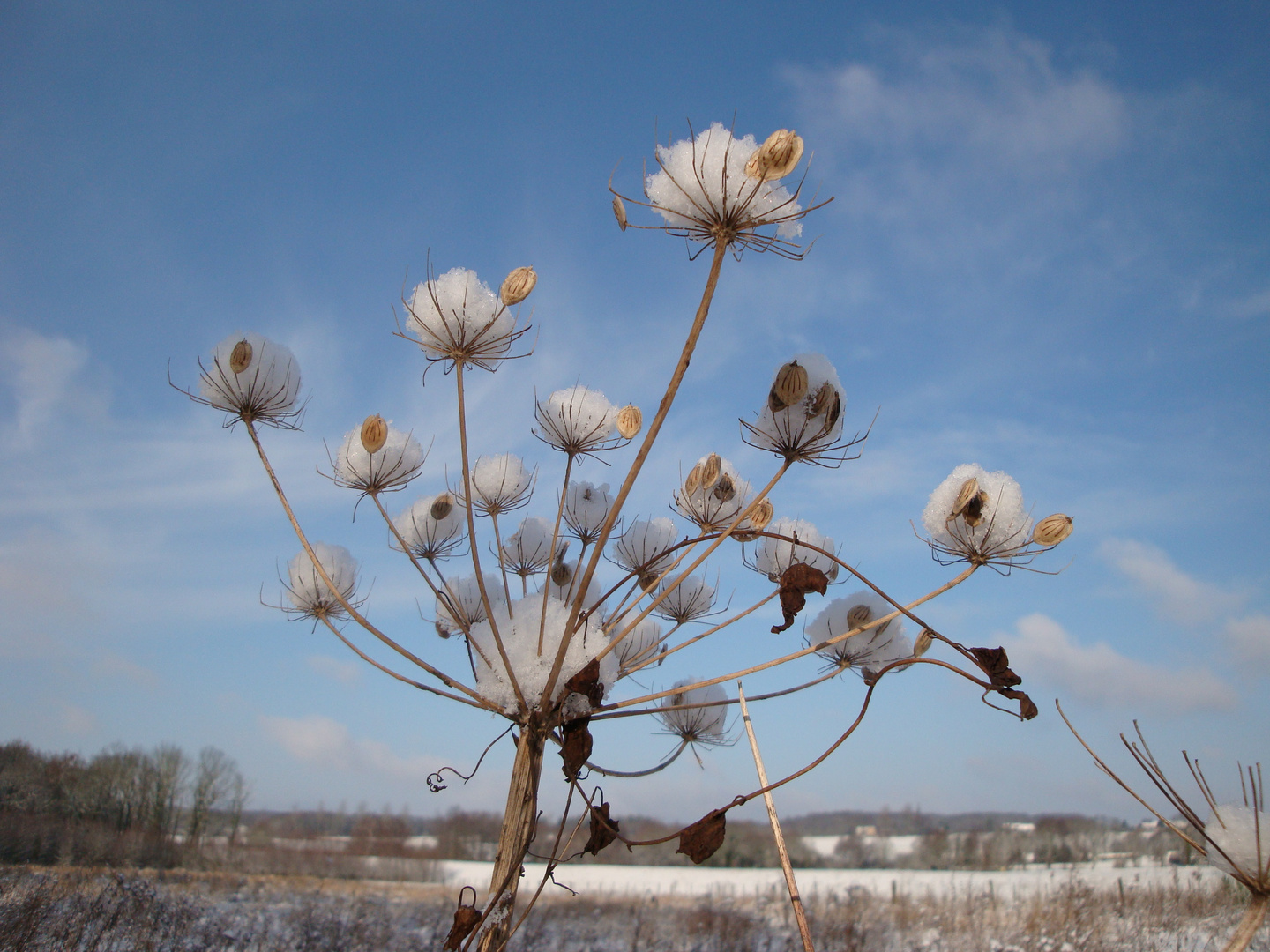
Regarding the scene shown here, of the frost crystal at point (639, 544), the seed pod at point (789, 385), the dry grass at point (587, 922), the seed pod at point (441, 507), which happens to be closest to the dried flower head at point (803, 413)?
the seed pod at point (789, 385)

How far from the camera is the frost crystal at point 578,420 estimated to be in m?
2.72

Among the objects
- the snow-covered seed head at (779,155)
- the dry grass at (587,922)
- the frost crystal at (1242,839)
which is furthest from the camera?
the dry grass at (587,922)

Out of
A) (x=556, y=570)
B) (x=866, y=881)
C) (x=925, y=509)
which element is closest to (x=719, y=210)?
(x=925, y=509)

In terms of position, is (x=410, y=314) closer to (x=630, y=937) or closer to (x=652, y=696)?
(x=652, y=696)

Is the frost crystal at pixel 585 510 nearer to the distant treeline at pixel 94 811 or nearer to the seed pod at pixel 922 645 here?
the seed pod at pixel 922 645

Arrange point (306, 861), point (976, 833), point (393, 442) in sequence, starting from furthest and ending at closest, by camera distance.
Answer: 1. point (976, 833)
2. point (306, 861)
3. point (393, 442)

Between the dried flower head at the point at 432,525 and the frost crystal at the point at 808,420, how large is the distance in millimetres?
1481

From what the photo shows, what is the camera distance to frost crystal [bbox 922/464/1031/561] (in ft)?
7.38

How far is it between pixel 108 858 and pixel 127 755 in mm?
Answer: 8911

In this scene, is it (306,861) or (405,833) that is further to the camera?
(405,833)

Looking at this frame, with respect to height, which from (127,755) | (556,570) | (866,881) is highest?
(556,570)

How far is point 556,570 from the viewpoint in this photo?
3191mm

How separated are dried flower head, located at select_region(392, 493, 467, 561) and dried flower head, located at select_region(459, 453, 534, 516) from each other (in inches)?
3.2

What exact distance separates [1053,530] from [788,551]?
965 mm
